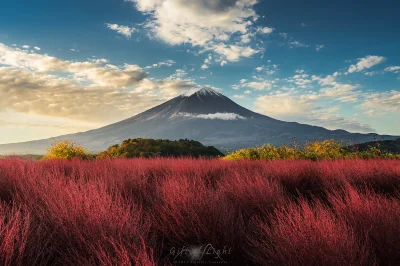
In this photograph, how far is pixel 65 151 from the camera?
13.1 meters

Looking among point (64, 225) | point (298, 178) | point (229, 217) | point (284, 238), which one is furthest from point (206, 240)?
point (298, 178)

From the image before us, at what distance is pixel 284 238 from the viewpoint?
2.43 m

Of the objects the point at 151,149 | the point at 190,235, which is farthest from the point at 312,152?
the point at 190,235

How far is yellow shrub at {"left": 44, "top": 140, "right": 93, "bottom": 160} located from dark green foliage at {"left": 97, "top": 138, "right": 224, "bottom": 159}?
1.93 m

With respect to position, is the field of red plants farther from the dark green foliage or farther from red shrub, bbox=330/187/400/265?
the dark green foliage

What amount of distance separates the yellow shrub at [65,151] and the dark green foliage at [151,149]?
1928 millimetres

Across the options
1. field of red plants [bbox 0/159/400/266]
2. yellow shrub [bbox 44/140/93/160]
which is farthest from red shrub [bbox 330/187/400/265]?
yellow shrub [bbox 44/140/93/160]

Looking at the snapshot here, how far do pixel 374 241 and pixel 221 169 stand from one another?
5.04 m

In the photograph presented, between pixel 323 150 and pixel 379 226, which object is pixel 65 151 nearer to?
pixel 323 150

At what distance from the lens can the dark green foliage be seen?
16.3 meters

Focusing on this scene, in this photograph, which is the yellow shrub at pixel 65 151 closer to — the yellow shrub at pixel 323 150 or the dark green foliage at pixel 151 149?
the dark green foliage at pixel 151 149

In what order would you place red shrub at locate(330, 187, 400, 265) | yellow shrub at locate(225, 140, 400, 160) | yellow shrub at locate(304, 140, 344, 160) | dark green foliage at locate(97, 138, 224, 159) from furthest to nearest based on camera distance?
1. dark green foliage at locate(97, 138, 224, 159)
2. yellow shrub at locate(304, 140, 344, 160)
3. yellow shrub at locate(225, 140, 400, 160)
4. red shrub at locate(330, 187, 400, 265)

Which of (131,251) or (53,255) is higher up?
(131,251)

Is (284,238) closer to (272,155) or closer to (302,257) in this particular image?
(302,257)
